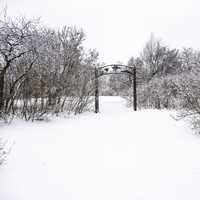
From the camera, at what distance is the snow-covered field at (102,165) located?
2.54 m

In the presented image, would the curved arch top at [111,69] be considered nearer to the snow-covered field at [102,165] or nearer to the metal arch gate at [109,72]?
the metal arch gate at [109,72]

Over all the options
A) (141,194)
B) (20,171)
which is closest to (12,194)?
(20,171)

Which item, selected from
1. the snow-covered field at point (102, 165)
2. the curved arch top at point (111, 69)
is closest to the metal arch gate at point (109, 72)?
the curved arch top at point (111, 69)

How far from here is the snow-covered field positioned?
8.35 feet

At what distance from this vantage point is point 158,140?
4617 millimetres

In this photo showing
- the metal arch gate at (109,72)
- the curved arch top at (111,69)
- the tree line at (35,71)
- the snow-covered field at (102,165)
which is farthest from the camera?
the curved arch top at (111,69)

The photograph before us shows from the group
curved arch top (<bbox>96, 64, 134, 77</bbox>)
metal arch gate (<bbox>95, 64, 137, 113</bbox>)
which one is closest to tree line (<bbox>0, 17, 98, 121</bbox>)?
metal arch gate (<bbox>95, 64, 137, 113</bbox>)

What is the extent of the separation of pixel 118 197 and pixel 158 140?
Result: 96.3 inches

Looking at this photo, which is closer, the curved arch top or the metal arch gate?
the metal arch gate

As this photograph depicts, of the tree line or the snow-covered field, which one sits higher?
the tree line

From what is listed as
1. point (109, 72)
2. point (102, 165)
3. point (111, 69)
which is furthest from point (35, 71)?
point (111, 69)

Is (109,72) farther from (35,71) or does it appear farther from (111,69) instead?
(35,71)

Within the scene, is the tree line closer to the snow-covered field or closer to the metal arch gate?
the metal arch gate

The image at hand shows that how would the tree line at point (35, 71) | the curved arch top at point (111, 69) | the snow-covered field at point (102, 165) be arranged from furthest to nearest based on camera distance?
the curved arch top at point (111, 69) < the tree line at point (35, 71) < the snow-covered field at point (102, 165)
